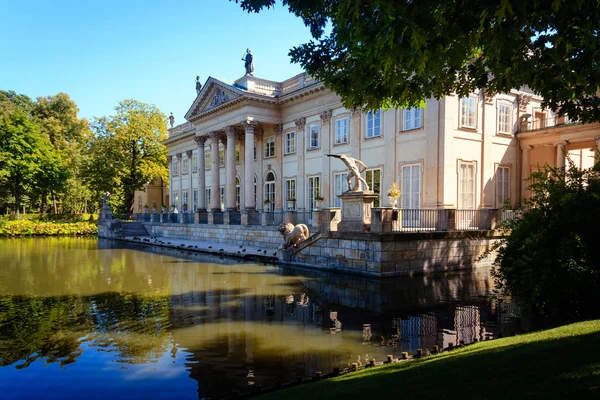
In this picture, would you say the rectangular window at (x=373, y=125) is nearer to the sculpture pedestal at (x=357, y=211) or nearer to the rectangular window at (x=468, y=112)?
the rectangular window at (x=468, y=112)

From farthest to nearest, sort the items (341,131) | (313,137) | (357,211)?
(313,137), (341,131), (357,211)

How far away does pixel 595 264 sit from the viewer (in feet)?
23.5

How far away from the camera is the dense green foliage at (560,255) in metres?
7.04

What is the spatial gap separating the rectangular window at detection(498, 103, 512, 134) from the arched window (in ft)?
50.0

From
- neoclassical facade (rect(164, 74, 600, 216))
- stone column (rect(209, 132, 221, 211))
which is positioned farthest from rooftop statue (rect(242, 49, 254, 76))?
stone column (rect(209, 132, 221, 211))

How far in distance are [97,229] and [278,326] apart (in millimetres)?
37963

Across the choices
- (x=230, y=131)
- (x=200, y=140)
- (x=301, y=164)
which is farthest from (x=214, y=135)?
(x=301, y=164)

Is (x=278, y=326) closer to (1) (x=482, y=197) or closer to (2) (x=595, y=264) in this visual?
(2) (x=595, y=264)

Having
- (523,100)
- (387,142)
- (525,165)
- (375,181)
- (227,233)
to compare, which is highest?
(523,100)

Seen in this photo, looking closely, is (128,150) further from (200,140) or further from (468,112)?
(468,112)

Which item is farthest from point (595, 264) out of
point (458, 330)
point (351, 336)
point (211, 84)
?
point (211, 84)

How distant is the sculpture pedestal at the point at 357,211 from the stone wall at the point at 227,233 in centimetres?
691

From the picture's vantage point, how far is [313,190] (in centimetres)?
2656

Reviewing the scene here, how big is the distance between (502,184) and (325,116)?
34.8 feet
